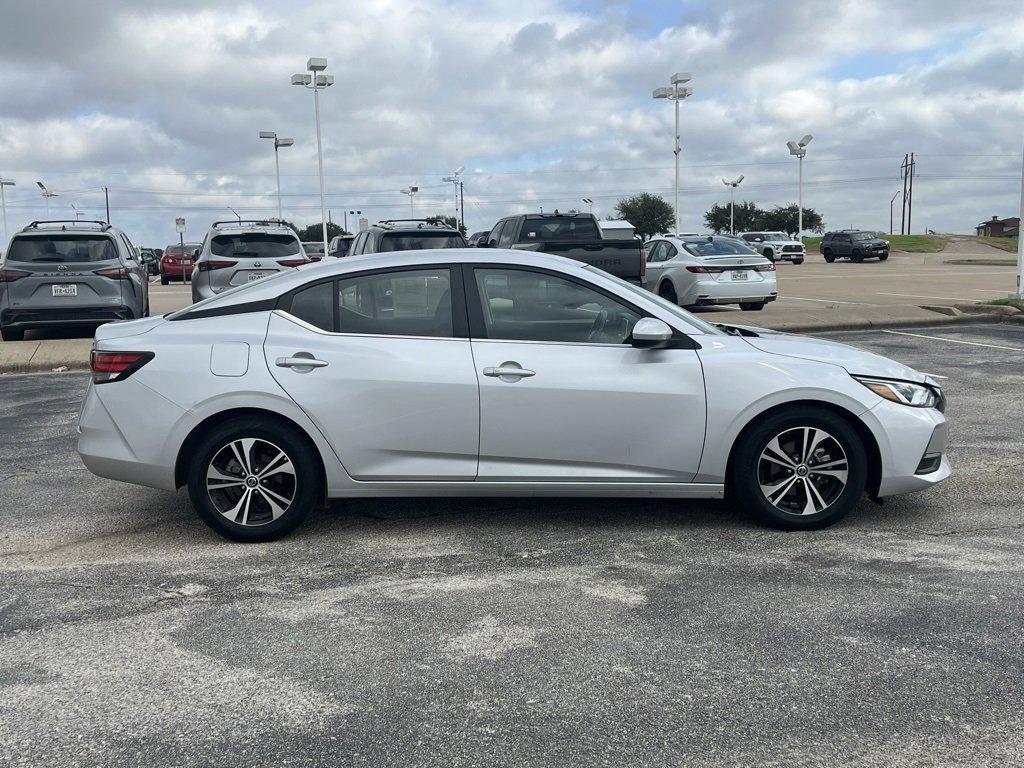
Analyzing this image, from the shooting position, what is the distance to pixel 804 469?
17.4ft

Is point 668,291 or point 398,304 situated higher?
point 398,304

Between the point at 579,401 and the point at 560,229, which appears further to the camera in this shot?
the point at 560,229

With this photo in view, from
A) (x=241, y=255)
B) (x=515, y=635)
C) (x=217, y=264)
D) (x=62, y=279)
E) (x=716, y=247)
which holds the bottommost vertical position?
(x=515, y=635)

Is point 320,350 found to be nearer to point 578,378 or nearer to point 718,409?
point 578,378

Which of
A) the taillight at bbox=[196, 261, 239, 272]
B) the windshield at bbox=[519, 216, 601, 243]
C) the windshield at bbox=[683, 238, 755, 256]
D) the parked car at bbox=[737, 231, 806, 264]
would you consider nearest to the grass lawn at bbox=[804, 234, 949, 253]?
the parked car at bbox=[737, 231, 806, 264]

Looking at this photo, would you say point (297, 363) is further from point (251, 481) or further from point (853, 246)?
point (853, 246)

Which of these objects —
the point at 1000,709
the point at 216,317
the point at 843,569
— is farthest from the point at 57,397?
the point at 1000,709

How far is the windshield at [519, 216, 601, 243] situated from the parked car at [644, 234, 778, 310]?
1841 mm

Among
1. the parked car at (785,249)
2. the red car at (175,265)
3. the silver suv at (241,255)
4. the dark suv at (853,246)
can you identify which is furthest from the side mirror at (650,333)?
the dark suv at (853,246)

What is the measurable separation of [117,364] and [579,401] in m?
2.37

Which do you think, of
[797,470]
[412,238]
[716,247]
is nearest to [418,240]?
[412,238]

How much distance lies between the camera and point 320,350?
17.1 ft

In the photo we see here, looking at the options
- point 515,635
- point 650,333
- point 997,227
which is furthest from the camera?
point 997,227

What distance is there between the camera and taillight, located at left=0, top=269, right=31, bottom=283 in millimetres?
14195
